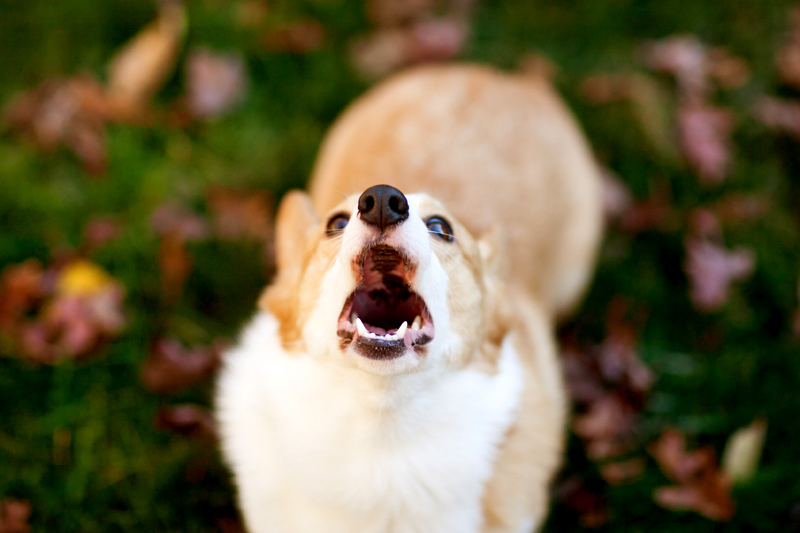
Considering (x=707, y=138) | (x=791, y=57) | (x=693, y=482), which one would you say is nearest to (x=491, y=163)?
(x=693, y=482)

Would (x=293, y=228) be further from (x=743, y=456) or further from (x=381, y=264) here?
(x=743, y=456)

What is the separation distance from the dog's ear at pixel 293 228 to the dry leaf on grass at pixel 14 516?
173cm

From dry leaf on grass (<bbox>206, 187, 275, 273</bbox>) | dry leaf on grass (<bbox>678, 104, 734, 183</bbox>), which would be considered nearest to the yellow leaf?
dry leaf on grass (<bbox>206, 187, 275, 273</bbox>)

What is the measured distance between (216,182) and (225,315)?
1021mm

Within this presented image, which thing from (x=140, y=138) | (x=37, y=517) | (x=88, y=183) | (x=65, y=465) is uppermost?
(x=140, y=138)

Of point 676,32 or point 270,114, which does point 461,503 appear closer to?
point 270,114

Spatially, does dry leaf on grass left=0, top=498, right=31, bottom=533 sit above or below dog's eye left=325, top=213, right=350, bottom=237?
below

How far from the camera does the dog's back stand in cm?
316

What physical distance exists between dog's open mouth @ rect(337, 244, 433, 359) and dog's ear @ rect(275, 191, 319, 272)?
447mm

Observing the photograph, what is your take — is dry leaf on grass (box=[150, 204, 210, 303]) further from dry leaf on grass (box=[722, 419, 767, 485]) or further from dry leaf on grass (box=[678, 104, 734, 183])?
dry leaf on grass (box=[678, 104, 734, 183])

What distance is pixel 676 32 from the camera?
5.10 m

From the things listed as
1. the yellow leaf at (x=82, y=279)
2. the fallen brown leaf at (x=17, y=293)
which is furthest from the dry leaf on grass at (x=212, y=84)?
the fallen brown leaf at (x=17, y=293)

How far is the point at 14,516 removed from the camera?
113 inches

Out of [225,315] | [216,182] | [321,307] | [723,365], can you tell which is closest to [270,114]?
[216,182]
